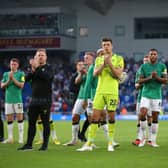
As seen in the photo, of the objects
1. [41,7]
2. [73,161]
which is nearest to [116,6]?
[41,7]

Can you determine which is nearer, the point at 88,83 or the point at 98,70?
the point at 98,70

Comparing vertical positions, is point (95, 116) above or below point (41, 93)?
below

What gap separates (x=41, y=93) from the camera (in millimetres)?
12414

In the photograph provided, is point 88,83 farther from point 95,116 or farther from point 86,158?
point 86,158

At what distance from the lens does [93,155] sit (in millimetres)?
11203

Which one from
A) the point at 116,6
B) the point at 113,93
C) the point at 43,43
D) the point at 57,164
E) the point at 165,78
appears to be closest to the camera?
the point at 57,164

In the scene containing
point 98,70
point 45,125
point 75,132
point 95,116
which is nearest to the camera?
point 98,70

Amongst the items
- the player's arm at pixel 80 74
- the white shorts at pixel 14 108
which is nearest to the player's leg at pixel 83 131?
the player's arm at pixel 80 74

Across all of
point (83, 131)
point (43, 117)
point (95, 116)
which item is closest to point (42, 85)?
point (43, 117)

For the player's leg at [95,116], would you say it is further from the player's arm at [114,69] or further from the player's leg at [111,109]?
the player's arm at [114,69]

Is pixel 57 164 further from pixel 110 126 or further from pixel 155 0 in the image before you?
pixel 155 0

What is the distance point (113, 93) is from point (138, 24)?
35741mm

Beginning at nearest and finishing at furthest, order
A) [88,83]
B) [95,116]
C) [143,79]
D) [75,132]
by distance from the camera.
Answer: [95,116], [88,83], [143,79], [75,132]

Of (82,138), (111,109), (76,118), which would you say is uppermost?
(111,109)
